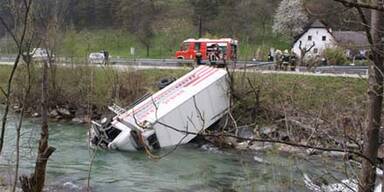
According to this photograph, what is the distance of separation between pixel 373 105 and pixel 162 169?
1188 centimetres

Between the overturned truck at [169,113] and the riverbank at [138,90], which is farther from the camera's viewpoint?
the riverbank at [138,90]

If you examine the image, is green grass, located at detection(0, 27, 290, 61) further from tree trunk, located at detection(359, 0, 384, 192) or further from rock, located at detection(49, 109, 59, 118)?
tree trunk, located at detection(359, 0, 384, 192)

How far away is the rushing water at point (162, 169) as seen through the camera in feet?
37.6

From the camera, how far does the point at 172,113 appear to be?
16812 millimetres

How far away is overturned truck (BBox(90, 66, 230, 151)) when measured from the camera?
16.3m

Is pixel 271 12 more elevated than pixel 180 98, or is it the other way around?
pixel 271 12

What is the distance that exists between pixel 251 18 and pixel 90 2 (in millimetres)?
24583

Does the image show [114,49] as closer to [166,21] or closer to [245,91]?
[166,21]

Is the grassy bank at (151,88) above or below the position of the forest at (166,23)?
below

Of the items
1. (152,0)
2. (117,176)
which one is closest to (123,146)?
(117,176)

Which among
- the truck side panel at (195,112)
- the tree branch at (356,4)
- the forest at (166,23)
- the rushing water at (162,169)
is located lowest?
the rushing water at (162,169)

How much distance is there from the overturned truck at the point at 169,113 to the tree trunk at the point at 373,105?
12463mm

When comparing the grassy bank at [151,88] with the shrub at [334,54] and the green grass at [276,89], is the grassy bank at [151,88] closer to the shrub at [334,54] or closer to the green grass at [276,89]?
the green grass at [276,89]

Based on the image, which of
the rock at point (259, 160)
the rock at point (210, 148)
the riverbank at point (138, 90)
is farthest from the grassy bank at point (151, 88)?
the rock at point (259, 160)
